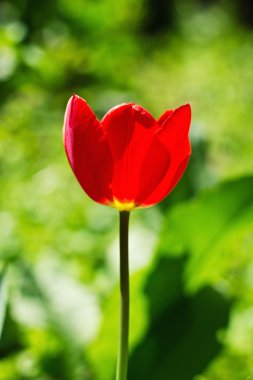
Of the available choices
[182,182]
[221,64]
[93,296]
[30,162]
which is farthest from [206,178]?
[221,64]

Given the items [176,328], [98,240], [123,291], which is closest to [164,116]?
[123,291]

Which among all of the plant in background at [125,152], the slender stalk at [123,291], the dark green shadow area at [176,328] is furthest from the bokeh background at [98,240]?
the plant in background at [125,152]

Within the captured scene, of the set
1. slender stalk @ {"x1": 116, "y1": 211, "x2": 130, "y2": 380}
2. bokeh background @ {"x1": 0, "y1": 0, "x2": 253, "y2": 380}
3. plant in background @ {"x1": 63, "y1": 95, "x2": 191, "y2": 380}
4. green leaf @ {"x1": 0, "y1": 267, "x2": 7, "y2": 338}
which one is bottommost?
bokeh background @ {"x1": 0, "y1": 0, "x2": 253, "y2": 380}

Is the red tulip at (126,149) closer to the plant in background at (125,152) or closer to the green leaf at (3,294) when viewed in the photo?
the plant in background at (125,152)

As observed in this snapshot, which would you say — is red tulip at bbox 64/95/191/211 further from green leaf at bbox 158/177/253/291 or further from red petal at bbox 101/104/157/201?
green leaf at bbox 158/177/253/291

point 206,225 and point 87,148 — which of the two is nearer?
point 87,148

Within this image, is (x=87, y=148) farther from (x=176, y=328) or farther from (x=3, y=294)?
(x=176, y=328)

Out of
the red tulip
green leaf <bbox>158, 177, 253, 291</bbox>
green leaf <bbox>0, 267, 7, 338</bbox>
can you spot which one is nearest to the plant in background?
the red tulip
